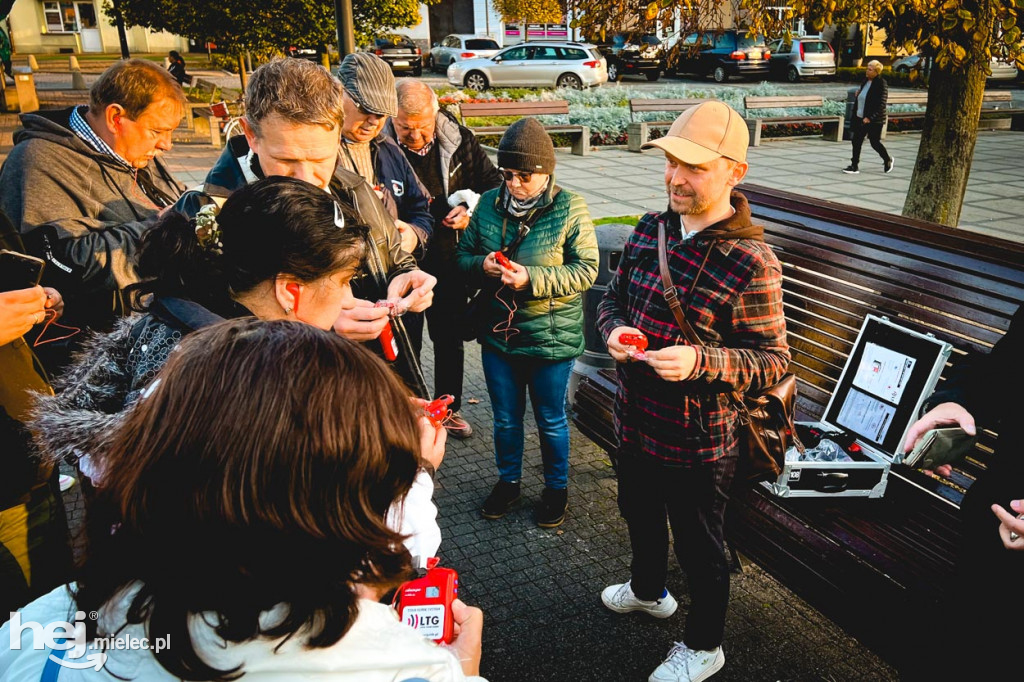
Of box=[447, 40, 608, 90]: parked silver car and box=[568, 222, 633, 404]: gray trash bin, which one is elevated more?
box=[447, 40, 608, 90]: parked silver car

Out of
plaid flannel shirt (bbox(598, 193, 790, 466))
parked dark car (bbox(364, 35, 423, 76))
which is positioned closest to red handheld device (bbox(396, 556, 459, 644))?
plaid flannel shirt (bbox(598, 193, 790, 466))

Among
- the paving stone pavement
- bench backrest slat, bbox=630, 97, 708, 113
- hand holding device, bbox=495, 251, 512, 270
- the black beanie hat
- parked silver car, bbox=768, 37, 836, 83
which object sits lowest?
the paving stone pavement

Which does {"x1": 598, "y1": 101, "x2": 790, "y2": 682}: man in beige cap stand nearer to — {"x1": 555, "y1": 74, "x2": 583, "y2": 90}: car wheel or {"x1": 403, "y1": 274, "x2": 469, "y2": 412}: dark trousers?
{"x1": 403, "y1": 274, "x2": 469, "y2": 412}: dark trousers

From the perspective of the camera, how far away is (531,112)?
611 inches

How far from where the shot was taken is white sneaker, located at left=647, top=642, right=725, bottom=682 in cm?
273

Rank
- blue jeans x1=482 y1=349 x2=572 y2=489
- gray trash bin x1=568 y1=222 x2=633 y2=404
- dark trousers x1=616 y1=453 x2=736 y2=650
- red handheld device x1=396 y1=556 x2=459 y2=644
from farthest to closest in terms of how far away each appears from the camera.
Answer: gray trash bin x1=568 y1=222 x2=633 y2=404
blue jeans x1=482 y1=349 x2=572 y2=489
dark trousers x1=616 y1=453 x2=736 y2=650
red handheld device x1=396 y1=556 x2=459 y2=644

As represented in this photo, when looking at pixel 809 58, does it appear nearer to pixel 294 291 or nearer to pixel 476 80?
pixel 476 80

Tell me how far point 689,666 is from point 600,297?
2.56m

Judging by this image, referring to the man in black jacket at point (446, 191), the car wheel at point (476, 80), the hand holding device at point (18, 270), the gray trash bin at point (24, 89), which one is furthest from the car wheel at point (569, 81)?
the hand holding device at point (18, 270)

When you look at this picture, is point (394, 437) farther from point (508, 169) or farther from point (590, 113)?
point (590, 113)

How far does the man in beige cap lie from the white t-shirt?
1.47m

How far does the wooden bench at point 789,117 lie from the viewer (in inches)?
644

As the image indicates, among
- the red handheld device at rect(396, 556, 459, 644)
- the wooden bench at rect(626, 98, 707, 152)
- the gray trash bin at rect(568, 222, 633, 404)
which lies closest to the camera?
the red handheld device at rect(396, 556, 459, 644)

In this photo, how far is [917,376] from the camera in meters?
3.23
